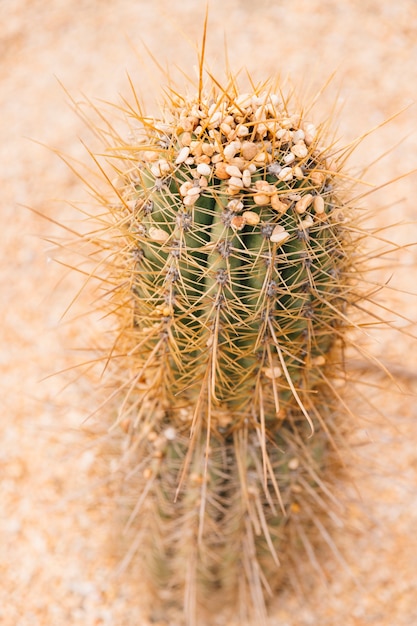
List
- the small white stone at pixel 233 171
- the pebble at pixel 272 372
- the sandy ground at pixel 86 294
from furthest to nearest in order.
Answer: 1. the sandy ground at pixel 86 294
2. the pebble at pixel 272 372
3. the small white stone at pixel 233 171

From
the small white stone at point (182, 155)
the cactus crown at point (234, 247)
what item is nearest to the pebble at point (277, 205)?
the cactus crown at point (234, 247)

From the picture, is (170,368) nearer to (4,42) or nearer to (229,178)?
(229,178)

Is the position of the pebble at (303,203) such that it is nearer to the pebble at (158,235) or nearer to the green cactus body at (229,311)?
the green cactus body at (229,311)

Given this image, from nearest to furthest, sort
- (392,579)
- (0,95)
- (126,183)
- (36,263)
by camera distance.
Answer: (126,183), (392,579), (36,263), (0,95)

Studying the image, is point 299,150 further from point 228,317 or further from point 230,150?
point 228,317

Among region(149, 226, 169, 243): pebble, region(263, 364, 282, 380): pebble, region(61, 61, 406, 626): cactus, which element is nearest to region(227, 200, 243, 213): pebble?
region(61, 61, 406, 626): cactus

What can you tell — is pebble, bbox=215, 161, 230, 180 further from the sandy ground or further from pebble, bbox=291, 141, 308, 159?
the sandy ground

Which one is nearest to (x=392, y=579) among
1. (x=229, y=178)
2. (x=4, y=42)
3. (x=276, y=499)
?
(x=276, y=499)
